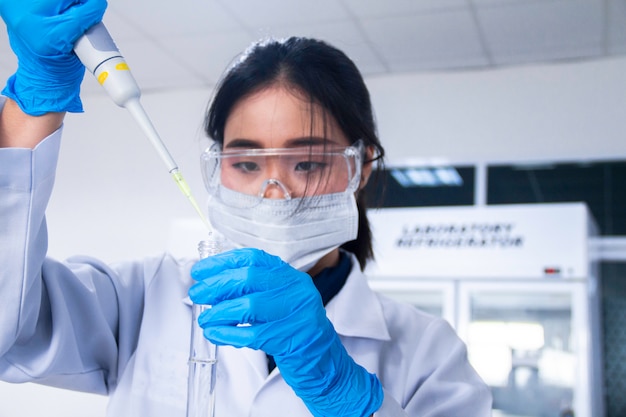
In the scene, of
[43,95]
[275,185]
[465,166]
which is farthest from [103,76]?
[465,166]

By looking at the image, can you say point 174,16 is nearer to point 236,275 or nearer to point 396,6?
point 396,6

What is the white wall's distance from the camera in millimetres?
4402

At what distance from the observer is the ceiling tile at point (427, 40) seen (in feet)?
13.0

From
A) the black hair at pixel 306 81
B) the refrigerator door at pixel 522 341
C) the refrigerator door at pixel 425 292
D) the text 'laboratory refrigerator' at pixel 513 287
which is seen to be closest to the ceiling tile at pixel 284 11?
the text 'laboratory refrigerator' at pixel 513 287

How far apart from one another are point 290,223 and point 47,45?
575 millimetres

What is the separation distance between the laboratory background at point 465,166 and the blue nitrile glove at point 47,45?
275 centimetres

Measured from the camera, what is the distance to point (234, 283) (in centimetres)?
95

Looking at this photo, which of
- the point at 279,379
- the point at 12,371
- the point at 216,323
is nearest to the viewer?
the point at 216,323

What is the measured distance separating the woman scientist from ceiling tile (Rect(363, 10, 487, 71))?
2540mm

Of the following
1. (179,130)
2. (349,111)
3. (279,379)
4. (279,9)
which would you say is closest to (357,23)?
(279,9)

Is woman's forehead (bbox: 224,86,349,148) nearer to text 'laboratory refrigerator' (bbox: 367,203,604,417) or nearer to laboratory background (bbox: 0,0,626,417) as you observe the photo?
text 'laboratory refrigerator' (bbox: 367,203,604,417)

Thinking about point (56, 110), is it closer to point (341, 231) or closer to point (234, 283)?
point (234, 283)

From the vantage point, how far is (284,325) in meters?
1.01

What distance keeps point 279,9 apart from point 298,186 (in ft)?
9.08
